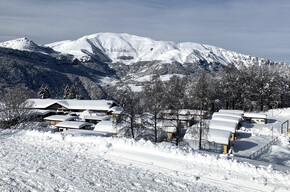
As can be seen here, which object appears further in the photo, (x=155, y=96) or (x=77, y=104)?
(x=77, y=104)

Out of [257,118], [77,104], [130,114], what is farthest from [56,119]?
[257,118]

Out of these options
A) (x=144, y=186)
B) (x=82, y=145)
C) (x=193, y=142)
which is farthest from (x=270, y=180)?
(x=193, y=142)

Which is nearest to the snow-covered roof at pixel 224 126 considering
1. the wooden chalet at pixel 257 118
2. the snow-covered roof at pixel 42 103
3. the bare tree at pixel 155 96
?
the wooden chalet at pixel 257 118

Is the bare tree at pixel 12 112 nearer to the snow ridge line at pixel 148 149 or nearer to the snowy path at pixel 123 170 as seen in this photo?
the snow ridge line at pixel 148 149

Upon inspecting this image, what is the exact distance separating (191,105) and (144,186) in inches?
1704

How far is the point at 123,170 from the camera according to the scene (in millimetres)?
9281

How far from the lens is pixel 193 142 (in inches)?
931

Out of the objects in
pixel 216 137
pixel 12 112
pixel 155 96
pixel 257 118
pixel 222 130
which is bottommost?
pixel 257 118

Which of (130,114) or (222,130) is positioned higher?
(130,114)

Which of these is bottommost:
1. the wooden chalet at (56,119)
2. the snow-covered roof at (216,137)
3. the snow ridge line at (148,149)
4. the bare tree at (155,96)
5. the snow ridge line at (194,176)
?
the wooden chalet at (56,119)

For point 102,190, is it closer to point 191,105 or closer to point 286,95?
point 191,105

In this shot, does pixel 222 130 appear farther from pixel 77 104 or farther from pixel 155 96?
pixel 77 104

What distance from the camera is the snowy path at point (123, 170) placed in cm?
786

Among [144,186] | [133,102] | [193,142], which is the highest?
[133,102]
